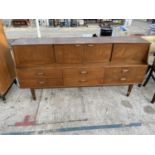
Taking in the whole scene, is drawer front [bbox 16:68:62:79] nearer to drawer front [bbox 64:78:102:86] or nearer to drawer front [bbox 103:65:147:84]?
drawer front [bbox 64:78:102:86]

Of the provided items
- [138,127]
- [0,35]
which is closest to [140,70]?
[138,127]

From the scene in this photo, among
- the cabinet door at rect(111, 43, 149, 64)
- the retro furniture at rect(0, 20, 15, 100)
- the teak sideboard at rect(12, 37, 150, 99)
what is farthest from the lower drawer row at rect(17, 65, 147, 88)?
the retro furniture at rect(0, 20, 15, 100)

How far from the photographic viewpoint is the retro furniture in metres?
2.28

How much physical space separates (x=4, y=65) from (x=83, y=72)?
1385mm

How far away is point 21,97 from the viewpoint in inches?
100

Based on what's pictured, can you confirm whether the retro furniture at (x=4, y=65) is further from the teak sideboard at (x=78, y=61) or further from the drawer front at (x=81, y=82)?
the drawer front at (x=81, y=82)

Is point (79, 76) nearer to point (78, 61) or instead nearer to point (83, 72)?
point (83, 72)

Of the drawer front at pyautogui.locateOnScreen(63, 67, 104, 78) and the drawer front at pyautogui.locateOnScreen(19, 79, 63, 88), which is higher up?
the drawer front at pyautogui.locateOnScreen(63, 67, 104, 78)

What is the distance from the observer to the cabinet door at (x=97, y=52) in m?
2.04

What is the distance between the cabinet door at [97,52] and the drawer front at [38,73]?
513mm

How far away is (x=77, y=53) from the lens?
2.09m

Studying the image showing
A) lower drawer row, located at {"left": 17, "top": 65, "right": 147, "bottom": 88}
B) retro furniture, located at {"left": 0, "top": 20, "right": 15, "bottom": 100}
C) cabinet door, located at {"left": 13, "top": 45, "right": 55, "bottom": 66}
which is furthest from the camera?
retro furniture, located at {"left": 0, "top": 20, "right": 15, "bottom": 100}

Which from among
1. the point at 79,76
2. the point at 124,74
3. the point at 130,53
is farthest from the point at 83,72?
the point at 130,53

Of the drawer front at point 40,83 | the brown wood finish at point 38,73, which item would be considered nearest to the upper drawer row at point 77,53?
the brown wood finish at point 38,73
